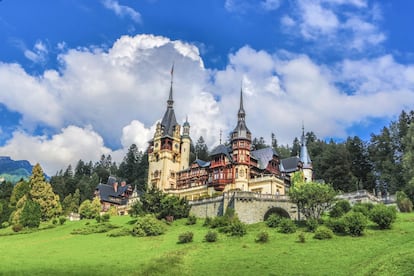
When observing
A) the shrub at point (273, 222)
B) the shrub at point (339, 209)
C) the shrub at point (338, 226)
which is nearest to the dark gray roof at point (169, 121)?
the shrub at point (273, 222)

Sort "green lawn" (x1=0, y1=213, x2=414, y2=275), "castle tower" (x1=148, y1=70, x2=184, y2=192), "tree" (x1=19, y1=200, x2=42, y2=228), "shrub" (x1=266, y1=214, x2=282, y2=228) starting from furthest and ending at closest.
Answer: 1. "castle tower" (x1=148, y1=70, x2=184, y2=192)
2. "tree" (x1=19, y1=200, x2=42, y2=228)
3. "shrub" (x1=266, y1=214, x2=282, y2=228)
4. "green lawn" (x1=0, y1=213, x2=414, y2=275)

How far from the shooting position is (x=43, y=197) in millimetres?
72312

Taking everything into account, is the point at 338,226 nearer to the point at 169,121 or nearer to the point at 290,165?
the point at 290,165

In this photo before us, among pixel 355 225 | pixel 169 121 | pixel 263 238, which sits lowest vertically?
pixel 263 238

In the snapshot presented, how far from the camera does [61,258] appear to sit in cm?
3912

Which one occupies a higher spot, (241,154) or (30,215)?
(241,154)

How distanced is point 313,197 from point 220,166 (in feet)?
86.7

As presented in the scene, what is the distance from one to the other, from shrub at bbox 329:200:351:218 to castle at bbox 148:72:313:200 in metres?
15.2

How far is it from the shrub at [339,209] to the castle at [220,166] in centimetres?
1515

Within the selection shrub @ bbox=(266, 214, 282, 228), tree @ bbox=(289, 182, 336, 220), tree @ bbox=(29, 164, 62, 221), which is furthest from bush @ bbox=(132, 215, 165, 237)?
tree @ bbox=(29, 164, 62, 221)

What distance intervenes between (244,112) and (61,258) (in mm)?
45079

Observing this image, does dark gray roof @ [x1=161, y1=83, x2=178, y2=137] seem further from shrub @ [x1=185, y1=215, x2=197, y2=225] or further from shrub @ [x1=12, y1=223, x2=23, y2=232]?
shrub @ [x1=12, y1=223, x2=23, y2=232]

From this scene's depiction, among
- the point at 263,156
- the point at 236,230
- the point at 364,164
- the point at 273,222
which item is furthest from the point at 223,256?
the point at 364,164

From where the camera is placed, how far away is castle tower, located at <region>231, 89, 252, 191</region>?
7150cm
